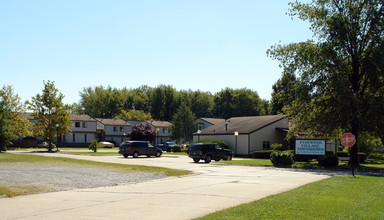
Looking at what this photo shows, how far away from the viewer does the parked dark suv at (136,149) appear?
40125mm

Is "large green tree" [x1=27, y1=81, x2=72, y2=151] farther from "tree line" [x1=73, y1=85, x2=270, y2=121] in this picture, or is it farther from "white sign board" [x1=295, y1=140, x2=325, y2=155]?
"tree line" [x1=73, y1=85, x2=270, y2=121]

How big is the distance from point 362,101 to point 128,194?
74.3 feet

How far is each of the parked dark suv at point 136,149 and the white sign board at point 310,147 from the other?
52.9 ft

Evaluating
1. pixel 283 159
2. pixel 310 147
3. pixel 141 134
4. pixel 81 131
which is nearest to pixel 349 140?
pixel 283 159

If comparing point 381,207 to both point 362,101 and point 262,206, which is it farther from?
point 362,101

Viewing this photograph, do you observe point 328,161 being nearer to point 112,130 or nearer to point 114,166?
point 114,166

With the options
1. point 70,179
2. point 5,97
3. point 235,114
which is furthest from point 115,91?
point 70,179

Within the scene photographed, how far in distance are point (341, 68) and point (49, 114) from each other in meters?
39.5

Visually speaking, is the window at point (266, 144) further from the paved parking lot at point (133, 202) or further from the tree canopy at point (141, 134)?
the paved parking lot at point (133, 202)

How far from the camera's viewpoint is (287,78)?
3238 cm

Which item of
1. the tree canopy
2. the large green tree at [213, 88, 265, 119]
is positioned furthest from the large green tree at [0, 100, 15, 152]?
the large green tree at [213, 88, 265, 119]

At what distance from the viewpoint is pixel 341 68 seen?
30859 mm

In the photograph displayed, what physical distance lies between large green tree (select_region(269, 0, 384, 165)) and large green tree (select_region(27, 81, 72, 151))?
33922 mm

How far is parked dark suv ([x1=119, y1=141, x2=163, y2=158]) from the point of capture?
1580 inches
